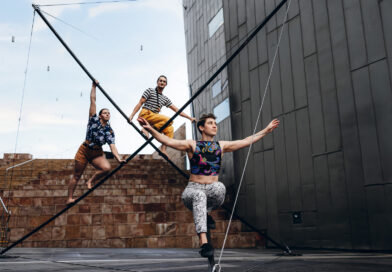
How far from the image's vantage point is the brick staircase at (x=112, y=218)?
7.55 meters

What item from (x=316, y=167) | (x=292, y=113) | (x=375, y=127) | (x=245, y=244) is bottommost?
(x=245, y=244)

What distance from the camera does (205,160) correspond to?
11.8ft

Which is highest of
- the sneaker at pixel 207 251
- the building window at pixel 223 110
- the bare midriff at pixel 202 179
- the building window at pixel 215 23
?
the building window at pixel 215 23

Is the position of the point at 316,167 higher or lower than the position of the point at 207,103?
lower

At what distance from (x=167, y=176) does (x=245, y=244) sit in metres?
4.08

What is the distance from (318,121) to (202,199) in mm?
4727

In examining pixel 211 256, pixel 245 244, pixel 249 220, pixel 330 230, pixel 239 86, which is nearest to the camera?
pixel 211 256

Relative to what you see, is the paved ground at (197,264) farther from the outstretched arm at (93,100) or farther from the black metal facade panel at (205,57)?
the black metal facade panel at (205,57)

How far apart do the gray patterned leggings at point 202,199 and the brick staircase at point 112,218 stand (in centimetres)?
420

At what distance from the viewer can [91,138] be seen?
605 cm

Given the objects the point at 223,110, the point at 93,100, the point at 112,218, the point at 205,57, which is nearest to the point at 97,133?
the point at 93,100

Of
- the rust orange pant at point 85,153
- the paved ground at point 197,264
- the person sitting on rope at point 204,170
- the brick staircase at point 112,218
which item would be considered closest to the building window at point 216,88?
the brick staircase at point 112,218

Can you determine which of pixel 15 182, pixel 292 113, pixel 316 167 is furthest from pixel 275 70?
pixel 15 182

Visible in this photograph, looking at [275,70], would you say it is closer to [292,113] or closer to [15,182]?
[292,113]
